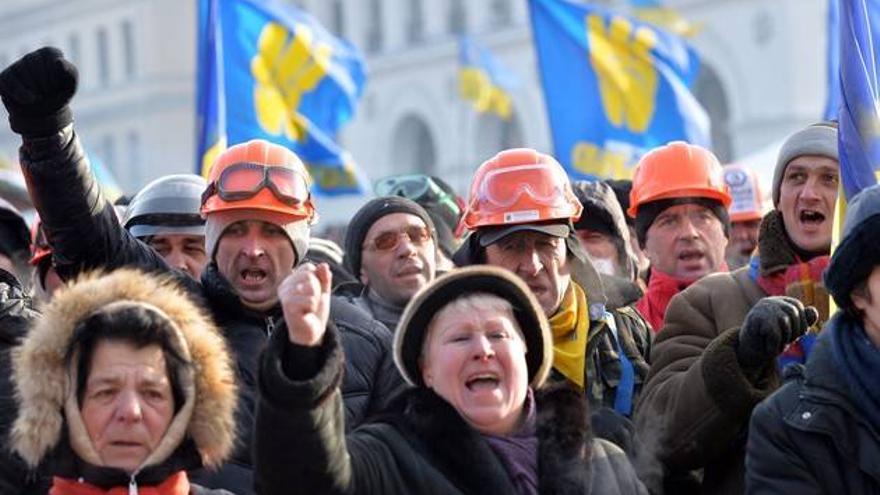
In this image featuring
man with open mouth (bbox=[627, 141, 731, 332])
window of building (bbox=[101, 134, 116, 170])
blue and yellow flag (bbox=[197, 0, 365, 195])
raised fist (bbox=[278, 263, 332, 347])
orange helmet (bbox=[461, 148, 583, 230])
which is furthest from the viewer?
window of building (bbox=[101, 134, 116, 170])

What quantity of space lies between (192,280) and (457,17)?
158 feet

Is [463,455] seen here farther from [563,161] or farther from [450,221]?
[563,161]

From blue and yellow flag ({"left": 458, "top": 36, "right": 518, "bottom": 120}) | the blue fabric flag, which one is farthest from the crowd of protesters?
blue and yellow flag ({"left": 458, "top": 36, "right": 518, "bottom": 120})

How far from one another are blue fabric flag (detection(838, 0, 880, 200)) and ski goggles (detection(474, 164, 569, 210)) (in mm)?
753

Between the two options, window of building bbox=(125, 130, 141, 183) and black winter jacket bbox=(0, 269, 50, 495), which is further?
window of building bbox=(125, 130, 141, 183)

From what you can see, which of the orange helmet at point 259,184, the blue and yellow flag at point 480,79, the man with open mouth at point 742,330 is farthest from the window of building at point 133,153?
the man with open mouth at point 742,330

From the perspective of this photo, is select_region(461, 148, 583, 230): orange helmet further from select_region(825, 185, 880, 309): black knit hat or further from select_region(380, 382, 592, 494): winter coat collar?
select_region(825, 185, 880, 309): black knit hat

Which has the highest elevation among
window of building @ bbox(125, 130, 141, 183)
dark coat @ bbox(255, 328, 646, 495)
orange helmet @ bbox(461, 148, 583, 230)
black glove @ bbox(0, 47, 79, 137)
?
black glove @ bbox(0, 47, 79, 137)

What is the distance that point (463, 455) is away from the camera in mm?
4074

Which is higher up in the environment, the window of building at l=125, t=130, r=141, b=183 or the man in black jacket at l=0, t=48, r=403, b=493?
the man in black jacket at l=0, t=48, r=403, b=493

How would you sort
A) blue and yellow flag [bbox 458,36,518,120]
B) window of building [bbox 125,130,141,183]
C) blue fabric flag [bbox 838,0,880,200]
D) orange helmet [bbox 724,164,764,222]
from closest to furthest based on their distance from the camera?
blue fabric flag [bbox 838,0,880,200] < orange helmet [bbox 724,164,764,222] < blue and yellow flag [bbox 458,36,518,120] < window of building [bbox 125,130,141,183]

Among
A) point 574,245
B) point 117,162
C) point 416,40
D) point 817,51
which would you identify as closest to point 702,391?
point 574,245

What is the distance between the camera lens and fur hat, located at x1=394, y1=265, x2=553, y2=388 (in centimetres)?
419

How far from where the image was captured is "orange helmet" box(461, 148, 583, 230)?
5.26 meters
